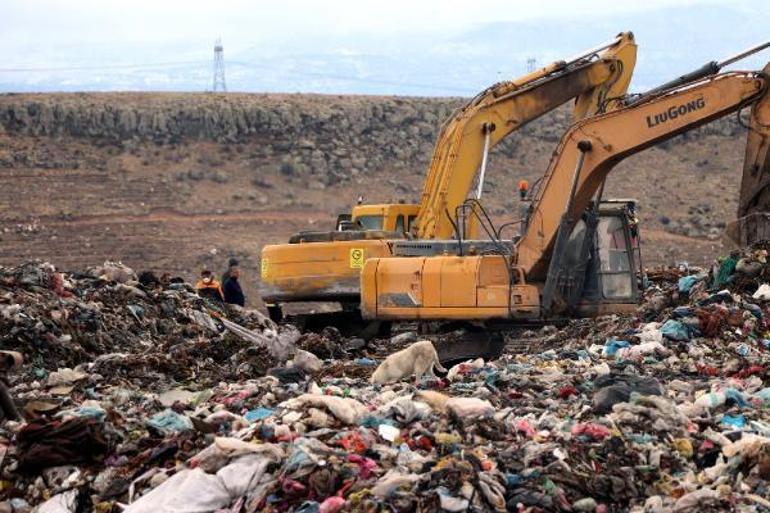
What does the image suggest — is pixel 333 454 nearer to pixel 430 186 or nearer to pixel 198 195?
pixel 430 186

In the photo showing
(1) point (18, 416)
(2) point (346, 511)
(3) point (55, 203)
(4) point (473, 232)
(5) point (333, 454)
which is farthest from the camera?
(3) point (55, 203)

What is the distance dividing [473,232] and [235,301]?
3.26 meters

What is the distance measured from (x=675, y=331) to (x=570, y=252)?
2520 millimetres

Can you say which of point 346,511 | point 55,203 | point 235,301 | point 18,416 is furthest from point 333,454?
point 55,203

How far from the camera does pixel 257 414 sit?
935 centimetres

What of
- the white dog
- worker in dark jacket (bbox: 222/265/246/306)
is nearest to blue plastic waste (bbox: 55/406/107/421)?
the white dog

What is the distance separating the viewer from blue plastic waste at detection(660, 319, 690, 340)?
12016 millimetres

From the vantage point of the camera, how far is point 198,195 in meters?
37.8

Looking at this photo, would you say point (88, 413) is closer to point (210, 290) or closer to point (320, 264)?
point (320, 264)

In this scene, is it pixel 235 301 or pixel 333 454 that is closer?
pixel 333 454

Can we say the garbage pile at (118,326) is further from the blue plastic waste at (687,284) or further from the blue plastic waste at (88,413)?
the blue plastic waste at (687,284)

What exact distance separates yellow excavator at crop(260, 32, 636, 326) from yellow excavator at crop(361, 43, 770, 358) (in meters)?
2.35

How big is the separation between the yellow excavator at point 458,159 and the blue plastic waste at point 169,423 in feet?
27.2

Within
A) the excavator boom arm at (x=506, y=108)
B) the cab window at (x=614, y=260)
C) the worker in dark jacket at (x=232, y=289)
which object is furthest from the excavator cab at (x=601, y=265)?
the worker in dark jacket at (x=232, y=289)
